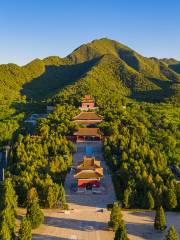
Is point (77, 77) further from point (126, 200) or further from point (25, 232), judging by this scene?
point (25, 232)

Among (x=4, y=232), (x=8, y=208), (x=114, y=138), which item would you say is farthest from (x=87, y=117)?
(x=4, y=232)

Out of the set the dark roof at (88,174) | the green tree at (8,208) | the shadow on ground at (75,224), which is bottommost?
the shadow on ground at (75,224)

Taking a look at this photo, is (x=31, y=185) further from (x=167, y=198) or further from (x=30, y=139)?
A: (x=30, y=139)

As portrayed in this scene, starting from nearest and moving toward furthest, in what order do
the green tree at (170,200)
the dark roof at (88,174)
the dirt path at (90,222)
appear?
the dirt path at (90,222)
the green tree at (170,200)
the dark roof at (88,174)

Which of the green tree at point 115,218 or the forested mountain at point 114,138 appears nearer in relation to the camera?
the green tree at point 115,218

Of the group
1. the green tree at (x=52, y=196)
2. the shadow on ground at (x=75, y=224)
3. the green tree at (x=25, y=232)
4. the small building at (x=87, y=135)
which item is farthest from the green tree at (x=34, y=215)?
the small building at (x=87, y=135)

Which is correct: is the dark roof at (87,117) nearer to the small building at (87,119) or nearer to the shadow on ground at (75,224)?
the small building at (87,119)

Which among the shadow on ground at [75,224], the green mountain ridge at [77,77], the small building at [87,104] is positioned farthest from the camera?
the green mountain ridge at [77,77]
